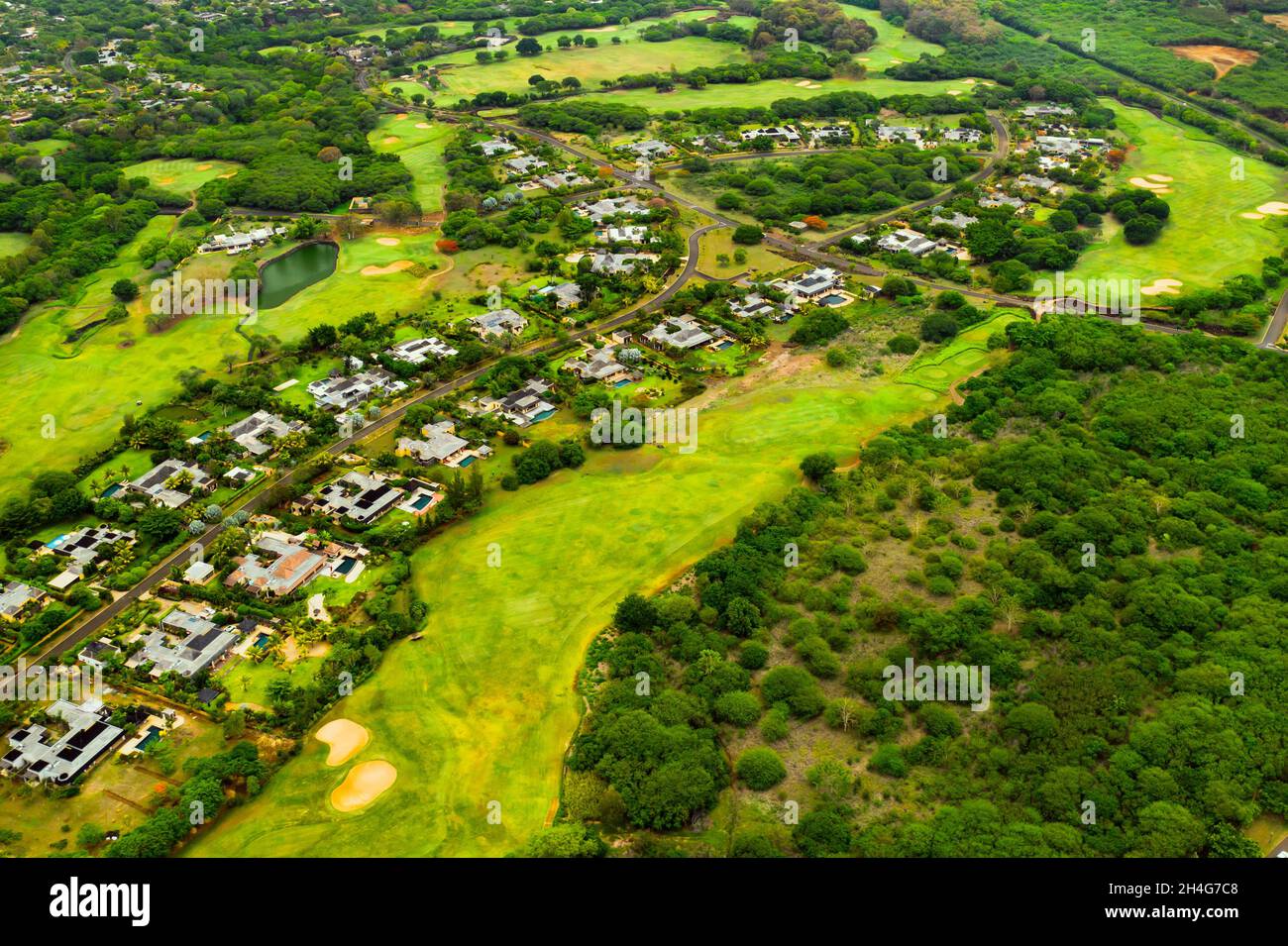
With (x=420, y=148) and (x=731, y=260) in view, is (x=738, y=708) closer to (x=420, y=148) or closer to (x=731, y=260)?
(x=731, y=260)

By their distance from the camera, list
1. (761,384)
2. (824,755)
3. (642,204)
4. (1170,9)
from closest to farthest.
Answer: (824,755) < (761,384) < (642,204) < (1170,9)

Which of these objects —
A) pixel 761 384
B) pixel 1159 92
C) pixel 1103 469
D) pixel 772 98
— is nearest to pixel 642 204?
pixel 761 384

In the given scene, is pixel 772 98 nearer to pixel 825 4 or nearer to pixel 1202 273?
pixel 825 4

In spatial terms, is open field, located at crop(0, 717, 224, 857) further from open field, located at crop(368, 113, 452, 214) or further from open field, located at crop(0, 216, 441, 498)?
open field, located at crop(368, 113, 452, 214)

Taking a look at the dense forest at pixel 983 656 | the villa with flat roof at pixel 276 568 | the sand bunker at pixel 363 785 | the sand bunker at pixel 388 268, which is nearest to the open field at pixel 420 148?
the sand bunker at pixel 388 268

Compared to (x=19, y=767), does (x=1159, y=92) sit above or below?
above
